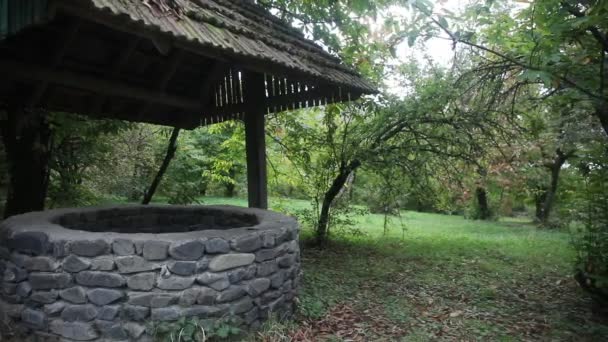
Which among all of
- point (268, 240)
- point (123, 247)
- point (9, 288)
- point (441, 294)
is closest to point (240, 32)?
point (268, 240)

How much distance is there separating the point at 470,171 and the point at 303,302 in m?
4.43

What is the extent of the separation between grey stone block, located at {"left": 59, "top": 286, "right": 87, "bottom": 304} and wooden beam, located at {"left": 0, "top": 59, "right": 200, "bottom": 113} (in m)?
2.06

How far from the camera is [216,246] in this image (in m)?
3.21

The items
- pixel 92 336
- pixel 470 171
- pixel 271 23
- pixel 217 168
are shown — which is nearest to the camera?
pixel 92 336

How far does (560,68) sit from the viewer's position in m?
3.42

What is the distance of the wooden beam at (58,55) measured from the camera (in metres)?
3.71

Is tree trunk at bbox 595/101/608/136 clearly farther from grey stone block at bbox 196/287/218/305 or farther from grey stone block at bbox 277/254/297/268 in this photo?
grey stone block at bbox 196/287/218/305

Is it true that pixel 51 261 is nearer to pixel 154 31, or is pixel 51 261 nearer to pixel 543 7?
pixel 154 31

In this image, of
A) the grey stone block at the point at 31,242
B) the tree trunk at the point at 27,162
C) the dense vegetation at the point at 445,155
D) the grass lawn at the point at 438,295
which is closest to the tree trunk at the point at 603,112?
the dense vegetation at the point at 445,155

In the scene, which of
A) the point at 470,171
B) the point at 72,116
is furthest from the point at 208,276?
the point at 470,171

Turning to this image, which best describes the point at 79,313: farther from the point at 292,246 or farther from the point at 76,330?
the point at 292,246

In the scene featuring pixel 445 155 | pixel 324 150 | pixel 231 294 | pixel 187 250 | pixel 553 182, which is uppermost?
pixel 324 150

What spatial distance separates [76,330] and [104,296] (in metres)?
0.34

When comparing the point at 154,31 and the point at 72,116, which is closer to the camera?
the point at 154,31
